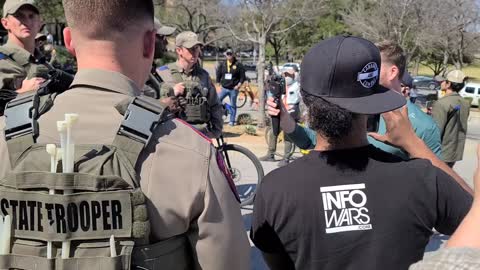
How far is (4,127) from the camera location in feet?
4.88

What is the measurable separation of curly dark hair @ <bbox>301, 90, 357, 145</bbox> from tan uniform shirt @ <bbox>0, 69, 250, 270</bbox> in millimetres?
432

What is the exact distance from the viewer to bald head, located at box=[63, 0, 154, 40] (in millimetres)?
1448

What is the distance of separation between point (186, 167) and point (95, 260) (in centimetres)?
36

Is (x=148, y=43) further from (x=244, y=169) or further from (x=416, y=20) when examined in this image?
(x=416, y=20)

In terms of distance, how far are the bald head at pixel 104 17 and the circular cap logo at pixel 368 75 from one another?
2.52 ft

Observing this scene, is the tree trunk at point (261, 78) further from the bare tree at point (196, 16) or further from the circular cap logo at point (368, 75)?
A: the circular cap logo at point (368, 75)

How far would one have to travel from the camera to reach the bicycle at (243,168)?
20.5 feet

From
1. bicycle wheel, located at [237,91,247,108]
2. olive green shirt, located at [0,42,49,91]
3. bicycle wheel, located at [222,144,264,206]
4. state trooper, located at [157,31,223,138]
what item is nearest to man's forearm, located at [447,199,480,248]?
olive green shirt, located at [0,42,49,91]

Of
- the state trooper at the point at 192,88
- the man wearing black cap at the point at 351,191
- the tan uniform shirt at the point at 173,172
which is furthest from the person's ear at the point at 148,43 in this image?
the state trooper at the point at 192,88

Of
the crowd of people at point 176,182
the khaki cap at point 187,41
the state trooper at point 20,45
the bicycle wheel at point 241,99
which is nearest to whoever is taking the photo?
the crowd of people at point 176,182

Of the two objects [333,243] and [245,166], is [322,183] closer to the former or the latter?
[333,243]

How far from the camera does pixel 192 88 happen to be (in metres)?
4.91

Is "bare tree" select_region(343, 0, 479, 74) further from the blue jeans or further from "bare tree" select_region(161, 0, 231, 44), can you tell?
"bare tree" select_region(161, 0, 231, 44)

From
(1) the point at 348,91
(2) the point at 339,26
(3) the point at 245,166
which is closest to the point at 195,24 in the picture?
(2) the point at 339,26
